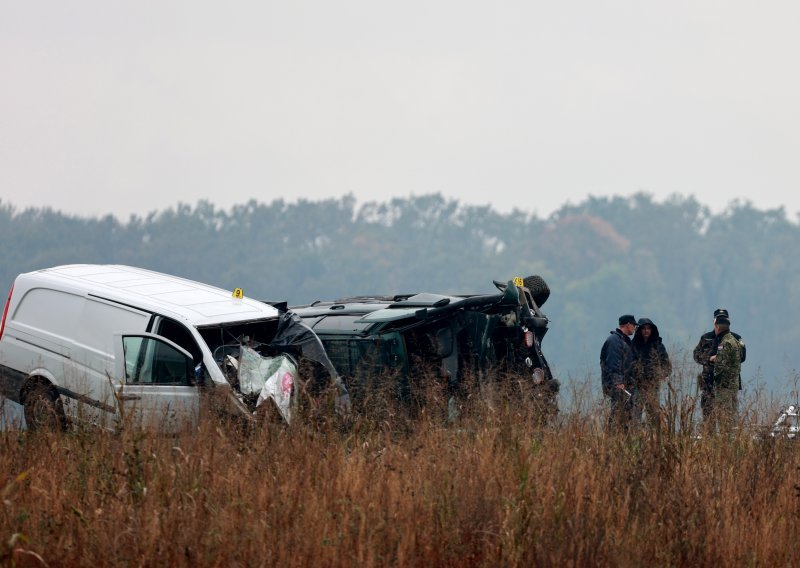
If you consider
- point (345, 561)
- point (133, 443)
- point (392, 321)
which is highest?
point (392, 321)

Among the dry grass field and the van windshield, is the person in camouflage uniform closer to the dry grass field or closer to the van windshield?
the dry grass field

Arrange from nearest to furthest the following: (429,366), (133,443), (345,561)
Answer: (345,561)
(133,443)
(429,366)

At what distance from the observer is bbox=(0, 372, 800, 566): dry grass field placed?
777 centimetres

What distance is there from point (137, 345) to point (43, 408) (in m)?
0.98

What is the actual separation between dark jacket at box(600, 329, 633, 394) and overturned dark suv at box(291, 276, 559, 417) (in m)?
0.57

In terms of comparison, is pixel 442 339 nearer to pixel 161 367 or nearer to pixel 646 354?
pixel 646 354

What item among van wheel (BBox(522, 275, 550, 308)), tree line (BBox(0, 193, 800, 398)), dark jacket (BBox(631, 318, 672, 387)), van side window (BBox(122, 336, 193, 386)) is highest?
tree line (BBox(0, 193, 800, 398))

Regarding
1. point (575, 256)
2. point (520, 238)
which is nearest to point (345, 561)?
point (575, 256)

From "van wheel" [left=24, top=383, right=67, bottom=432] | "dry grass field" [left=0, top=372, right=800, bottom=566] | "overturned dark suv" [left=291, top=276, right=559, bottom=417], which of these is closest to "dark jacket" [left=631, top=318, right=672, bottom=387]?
"overturned dark suv" [left=291, top=276, right=559, bottom=417]

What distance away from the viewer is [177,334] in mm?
12398

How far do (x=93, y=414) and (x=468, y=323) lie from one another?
3.82m

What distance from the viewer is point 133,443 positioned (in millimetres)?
8555

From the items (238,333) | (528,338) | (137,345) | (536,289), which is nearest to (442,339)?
(528,338)

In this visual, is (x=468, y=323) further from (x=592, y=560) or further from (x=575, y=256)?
(x=575, y=256)
